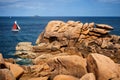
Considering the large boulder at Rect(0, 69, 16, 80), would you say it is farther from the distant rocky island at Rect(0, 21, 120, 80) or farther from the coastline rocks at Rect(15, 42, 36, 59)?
the coastline rocks at Rect(15, 42, 36, 59)

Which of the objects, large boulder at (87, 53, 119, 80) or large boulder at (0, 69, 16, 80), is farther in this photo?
large boulder at (87, 53, 119, 80)

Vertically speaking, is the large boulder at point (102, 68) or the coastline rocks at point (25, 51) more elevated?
the large boulder at point (102, 68)

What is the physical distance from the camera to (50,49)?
46188 millimetres

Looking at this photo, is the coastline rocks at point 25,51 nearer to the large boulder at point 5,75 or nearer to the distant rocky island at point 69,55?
the distant rocky island at point 69,55

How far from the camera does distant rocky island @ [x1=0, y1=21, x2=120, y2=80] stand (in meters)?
23.9

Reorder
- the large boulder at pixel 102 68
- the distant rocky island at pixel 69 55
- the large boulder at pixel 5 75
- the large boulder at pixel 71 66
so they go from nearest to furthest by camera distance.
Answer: the large boulder at pixel 5 75 < the large boulder at pixel 102 68 < the distant rocky island at pixel 69 55 < the large boulder at pixel 71 66

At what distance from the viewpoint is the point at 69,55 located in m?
33.8

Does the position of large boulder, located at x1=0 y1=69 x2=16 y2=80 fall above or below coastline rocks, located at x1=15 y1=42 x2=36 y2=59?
above

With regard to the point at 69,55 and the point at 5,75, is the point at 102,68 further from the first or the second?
the point at 69,55

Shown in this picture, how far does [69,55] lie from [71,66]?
748cm

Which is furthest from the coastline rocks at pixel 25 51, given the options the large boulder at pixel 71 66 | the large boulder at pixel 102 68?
the large boulder at pixel 102 68

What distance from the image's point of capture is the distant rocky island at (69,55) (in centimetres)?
2388

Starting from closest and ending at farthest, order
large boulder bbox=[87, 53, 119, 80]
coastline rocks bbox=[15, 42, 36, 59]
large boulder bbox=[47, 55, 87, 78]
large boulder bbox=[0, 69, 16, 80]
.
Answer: large boulder bbox=[0, 69, 16, 80]
large boulder bbox=[87, 53, 119, 80]
large boulder bbox=[47, 55, 87, 78]
coastline rocks bbox=[15, 42, 36, 59]

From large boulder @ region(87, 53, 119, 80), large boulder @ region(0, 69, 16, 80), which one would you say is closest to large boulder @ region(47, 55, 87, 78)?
large boulder @ region(87, 53, 119, 80)
